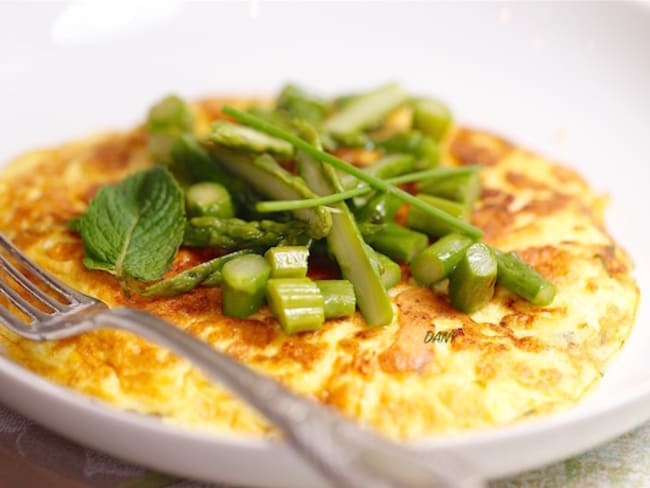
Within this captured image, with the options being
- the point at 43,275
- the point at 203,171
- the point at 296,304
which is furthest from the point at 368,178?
the point at 43,275

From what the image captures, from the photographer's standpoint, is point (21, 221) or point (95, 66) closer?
point (21, 221)

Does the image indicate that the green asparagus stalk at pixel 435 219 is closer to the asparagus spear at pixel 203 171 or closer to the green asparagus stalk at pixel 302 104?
the asparagus spear at pixel 203 171

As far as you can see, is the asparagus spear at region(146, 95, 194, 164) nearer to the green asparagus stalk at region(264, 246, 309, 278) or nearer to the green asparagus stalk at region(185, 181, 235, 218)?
the green asparagus stalk at region(185, 181, 235, 218)

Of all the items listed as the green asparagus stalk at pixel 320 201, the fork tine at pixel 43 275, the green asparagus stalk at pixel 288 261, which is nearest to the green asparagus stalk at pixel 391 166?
the green asparagus stalk at pixel 320 201

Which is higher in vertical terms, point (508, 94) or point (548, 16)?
point (548, 16)

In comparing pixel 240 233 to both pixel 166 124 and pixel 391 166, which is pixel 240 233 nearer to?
pixel 391 166

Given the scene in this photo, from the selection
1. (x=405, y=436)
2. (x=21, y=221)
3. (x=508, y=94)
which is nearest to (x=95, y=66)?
(x=21, y=221)

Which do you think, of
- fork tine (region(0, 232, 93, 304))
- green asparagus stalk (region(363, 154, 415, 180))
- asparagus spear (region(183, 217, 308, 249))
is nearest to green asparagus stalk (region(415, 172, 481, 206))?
green asparagus stalk (region(363, 154, 415, 180))

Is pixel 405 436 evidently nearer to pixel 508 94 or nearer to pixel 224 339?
pixel 224 339
